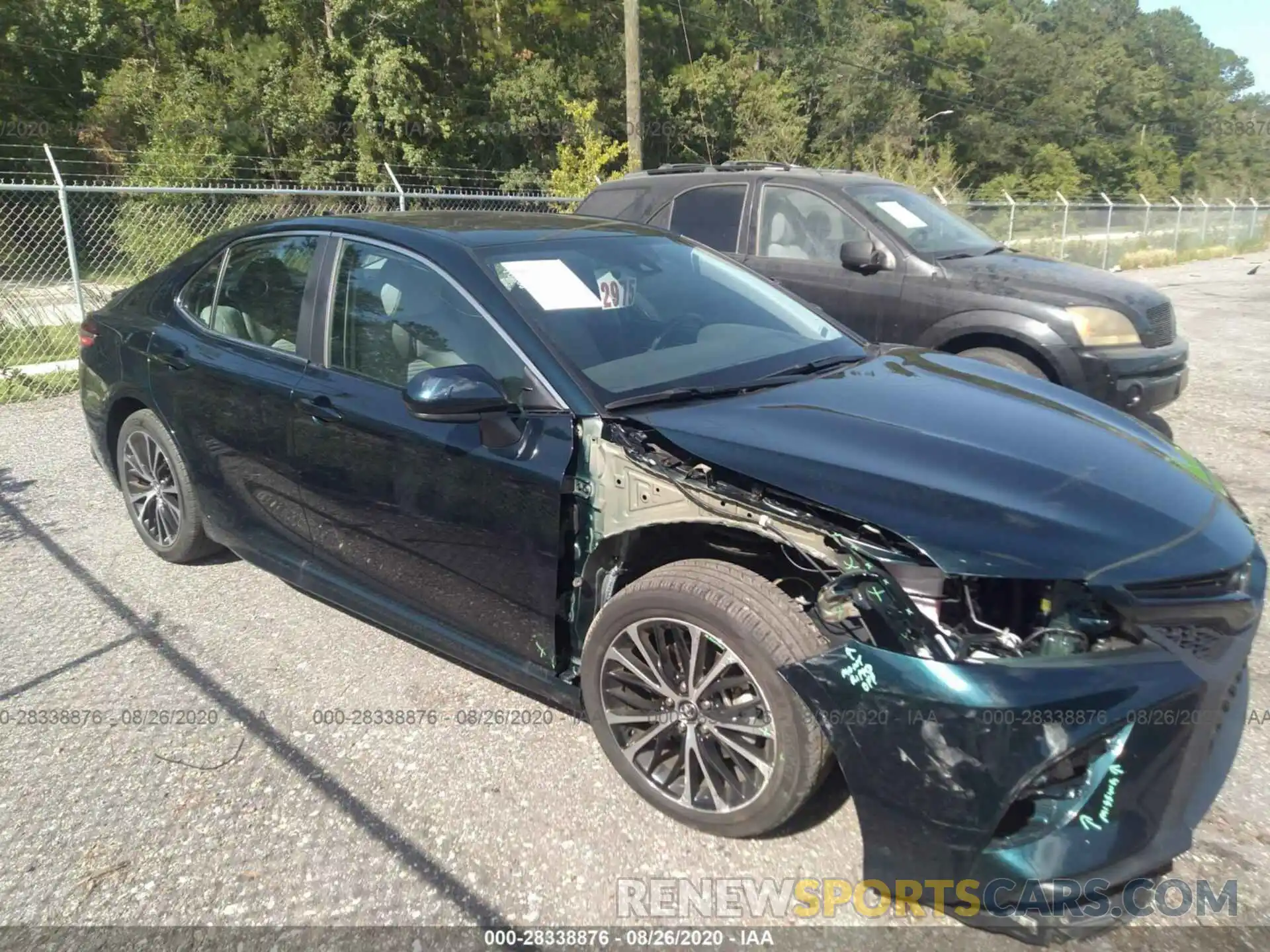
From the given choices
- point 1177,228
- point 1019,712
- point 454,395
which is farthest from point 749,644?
point 1177,228

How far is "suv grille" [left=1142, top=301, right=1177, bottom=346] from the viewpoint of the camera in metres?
5.71

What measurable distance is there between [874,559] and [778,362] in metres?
1.20

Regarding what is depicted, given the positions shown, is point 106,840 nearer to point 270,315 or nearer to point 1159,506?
point 270,315

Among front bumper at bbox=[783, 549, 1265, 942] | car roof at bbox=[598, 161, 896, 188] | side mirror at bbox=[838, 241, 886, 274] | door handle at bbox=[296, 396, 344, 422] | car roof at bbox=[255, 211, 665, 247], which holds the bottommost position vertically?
front bumper at bbox=[783, 549, 1265, 942]

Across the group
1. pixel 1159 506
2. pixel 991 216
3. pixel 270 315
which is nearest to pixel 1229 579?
pixel 1159 506

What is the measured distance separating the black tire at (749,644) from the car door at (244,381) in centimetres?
162

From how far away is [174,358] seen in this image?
4117 mm

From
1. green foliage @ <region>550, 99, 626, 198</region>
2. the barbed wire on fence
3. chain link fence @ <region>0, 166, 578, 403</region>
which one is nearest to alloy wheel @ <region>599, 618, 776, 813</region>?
the barbed wire on fence

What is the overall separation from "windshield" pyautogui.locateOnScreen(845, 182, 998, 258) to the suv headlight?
39.4 inches

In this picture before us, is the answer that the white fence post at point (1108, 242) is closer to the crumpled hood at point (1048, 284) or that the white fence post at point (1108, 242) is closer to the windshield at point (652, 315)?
the crumpled hood at point (1048, 284)

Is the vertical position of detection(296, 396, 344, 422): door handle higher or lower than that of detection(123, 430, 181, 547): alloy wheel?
higher

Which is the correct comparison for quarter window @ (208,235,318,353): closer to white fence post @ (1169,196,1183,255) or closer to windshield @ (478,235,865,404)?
windshield @ (478,235,865,404)

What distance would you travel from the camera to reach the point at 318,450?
3.38 meters

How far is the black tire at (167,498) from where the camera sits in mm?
4230
